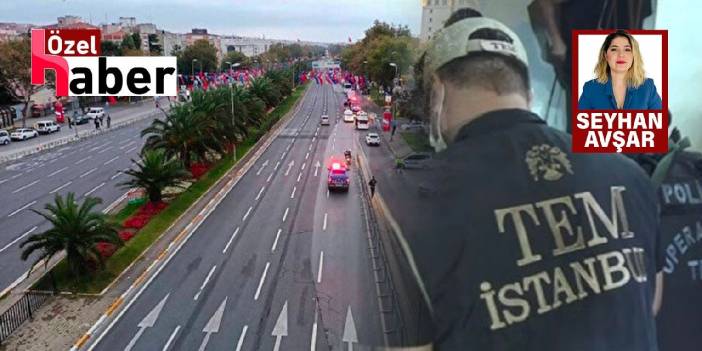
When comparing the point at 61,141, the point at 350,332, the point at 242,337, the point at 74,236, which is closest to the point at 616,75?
the point at 350,332

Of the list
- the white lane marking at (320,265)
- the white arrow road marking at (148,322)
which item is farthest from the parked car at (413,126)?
the white lane marking at (320,265)

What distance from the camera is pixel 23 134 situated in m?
44.6

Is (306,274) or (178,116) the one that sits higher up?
(178,116)

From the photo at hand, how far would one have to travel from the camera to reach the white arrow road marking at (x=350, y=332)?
542 inches

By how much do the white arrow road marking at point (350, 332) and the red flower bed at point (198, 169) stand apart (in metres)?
18.1

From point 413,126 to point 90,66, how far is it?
130ft

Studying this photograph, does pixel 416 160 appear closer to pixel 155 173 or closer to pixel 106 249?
pixel 106 249

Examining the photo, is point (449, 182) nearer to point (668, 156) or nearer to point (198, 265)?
point (668, 156)

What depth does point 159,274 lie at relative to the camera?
17.7m

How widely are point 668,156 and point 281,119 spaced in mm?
56318

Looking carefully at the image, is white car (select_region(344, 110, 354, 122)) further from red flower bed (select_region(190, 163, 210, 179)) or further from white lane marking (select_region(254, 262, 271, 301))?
white lane marking (select_region(254, 262, 271, 301))

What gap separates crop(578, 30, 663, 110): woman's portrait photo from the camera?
4.14 meters

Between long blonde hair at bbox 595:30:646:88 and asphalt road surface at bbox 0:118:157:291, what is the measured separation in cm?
1768

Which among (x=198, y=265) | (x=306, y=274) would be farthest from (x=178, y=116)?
(x=306, y=274)
